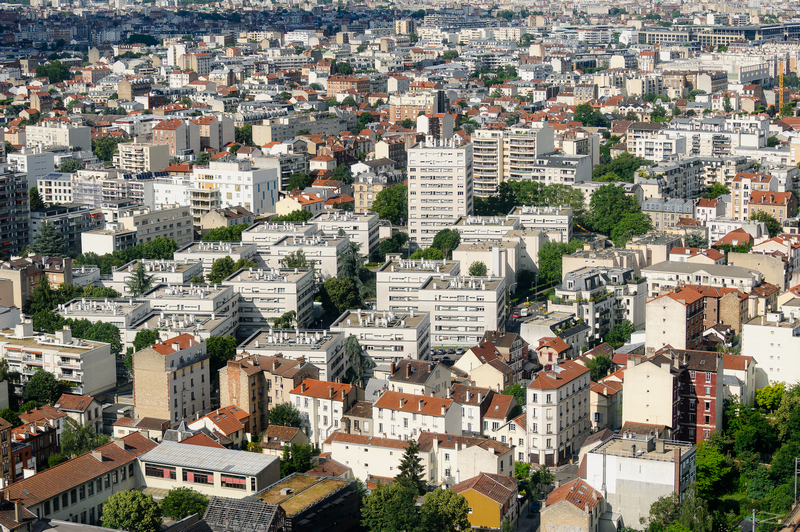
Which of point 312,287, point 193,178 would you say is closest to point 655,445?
point 312,287

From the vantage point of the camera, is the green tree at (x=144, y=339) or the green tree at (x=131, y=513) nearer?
the green tree at (x=131, y=513)

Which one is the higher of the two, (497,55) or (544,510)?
(497,55)

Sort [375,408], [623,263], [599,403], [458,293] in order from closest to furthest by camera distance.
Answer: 1. [375,408]
2. [599,403]
3. [458,293]
4. [623,263]

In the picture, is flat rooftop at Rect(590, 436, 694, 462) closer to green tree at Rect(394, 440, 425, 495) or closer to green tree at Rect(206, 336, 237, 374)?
green tree at Rect(394, 440, 425, 495)

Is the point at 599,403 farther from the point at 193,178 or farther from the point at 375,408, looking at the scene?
the point at 193,178

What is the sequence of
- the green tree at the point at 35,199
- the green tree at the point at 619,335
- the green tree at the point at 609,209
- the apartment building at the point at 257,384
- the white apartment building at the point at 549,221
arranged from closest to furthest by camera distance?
the apartment building at the point at 257,384 → the green tree at the point at 619,335 → the white apartment building at the point at 549,221 → the green tree at the point at 609,209 → the green tree at the point at 35,199

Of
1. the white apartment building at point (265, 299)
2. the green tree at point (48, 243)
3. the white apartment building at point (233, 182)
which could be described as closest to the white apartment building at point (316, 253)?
the white apartment building at point (265, 299)

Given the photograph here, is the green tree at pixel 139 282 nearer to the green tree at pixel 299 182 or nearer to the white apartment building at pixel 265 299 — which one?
the white apartment building at pixel 265 299
